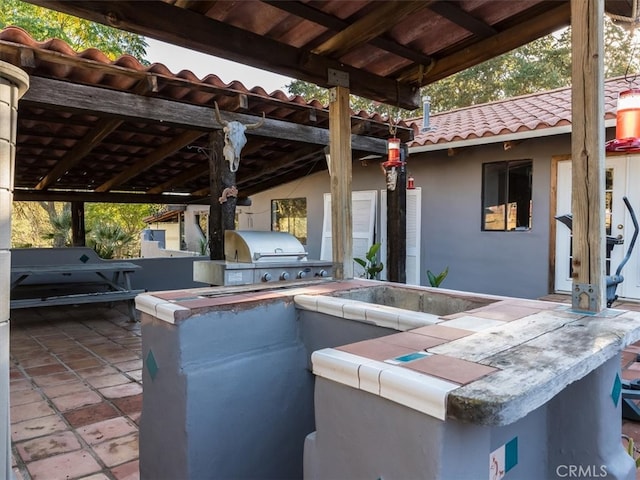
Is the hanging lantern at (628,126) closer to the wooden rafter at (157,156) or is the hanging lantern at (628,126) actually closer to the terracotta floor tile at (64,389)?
the wooden rafter at (157,156)

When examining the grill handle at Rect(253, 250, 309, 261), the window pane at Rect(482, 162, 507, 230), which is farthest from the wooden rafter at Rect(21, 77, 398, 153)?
the window pane at Rect(482, 162, 507, 230)

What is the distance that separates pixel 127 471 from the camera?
2.21m

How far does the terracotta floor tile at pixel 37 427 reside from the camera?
2.57 m

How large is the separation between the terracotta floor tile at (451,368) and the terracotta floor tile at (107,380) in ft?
10.3

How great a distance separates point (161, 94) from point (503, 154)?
4.23 m

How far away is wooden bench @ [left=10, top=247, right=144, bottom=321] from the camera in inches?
206

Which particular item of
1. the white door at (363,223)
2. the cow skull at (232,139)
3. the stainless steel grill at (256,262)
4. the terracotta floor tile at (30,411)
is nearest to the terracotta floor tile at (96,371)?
the terracotta floor tile at (30,411)

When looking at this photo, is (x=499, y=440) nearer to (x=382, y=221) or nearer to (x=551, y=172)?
(x=551, y=172)

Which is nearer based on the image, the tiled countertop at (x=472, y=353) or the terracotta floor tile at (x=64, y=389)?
the tiled countertop at (x=472, y=353)


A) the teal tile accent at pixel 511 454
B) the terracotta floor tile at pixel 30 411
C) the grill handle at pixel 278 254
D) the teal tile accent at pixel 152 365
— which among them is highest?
the grill handle at pixel 278 254

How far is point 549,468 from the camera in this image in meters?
1.47

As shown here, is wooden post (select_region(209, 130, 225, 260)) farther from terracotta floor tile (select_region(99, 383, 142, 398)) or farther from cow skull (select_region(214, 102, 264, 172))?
terracotta floor tile (select_region(99, 383, 142, 398))


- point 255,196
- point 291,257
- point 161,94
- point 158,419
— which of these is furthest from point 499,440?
point 255,196

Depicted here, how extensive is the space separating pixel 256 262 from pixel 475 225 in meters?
3.28
